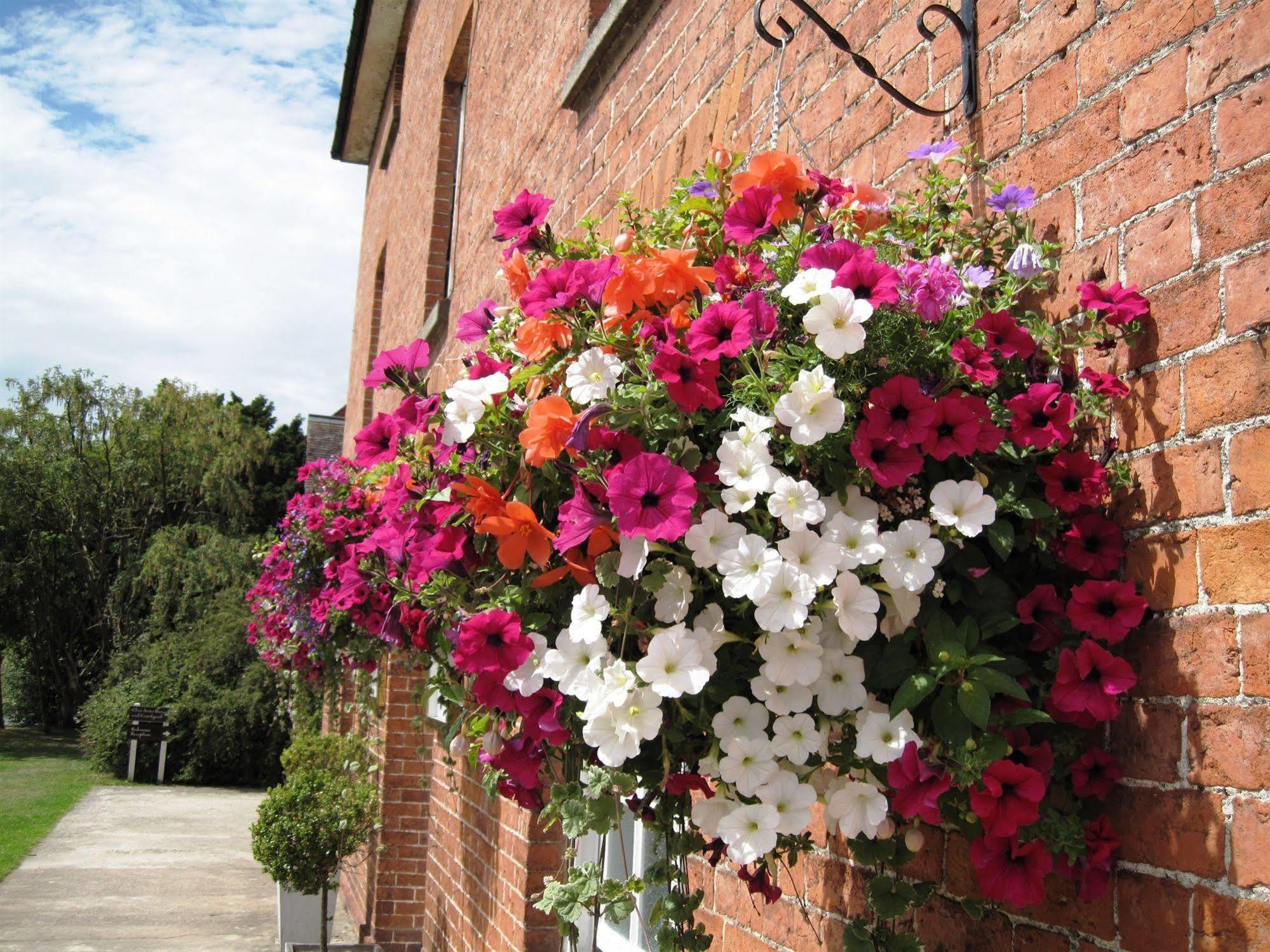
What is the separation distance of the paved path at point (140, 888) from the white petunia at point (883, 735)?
8805 mm

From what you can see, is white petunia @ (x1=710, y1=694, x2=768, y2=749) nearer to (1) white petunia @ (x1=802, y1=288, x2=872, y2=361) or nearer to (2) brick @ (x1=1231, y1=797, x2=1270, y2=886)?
(1) white petunia @ (x1=802, y1=288, x2=872, y2=361)

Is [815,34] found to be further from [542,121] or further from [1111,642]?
[542,121]

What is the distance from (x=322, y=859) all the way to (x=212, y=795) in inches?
530

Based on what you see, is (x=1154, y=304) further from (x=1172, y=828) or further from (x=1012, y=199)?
(x=1172, y=828)

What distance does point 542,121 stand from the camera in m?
5.03

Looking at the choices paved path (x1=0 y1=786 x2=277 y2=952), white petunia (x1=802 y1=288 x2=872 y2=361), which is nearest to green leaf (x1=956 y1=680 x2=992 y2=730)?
white petunia (x1=802 y1=288 x2=872 y2=361)

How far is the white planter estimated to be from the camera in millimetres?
8445

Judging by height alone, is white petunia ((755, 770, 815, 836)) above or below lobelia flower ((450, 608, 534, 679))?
below

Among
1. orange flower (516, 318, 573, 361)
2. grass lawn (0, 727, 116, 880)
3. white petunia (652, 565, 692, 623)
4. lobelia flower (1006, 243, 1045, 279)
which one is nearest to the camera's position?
white petunia (652, 565, 692, 623)

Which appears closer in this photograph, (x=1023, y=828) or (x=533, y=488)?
(x=1023, y=828)

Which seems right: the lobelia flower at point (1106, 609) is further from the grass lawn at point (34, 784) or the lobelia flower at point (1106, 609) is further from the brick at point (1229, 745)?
the grass lawn at point (34, 784)

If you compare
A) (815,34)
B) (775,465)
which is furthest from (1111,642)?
(815,34)

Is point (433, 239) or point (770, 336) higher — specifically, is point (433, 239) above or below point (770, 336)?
above

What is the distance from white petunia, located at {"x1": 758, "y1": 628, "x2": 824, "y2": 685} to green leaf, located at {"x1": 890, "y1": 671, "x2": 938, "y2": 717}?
109 mm
